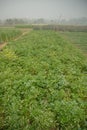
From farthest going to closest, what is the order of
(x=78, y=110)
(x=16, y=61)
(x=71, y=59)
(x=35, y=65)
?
(x=71, y=59), (x=16, y=61), (x=35, y=65), (x=78, y=110)

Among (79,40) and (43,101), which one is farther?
(79,40)

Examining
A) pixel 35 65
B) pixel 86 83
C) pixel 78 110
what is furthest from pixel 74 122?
pixel 35 65

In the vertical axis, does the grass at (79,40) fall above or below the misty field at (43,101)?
below

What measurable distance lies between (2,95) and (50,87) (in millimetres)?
1886

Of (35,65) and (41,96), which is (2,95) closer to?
(41,96)

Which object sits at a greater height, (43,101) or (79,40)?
(43,101)

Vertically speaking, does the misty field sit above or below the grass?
above

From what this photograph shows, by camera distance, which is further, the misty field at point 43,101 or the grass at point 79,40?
the grass at point 79,40

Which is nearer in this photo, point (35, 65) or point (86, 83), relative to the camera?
point (86, 83)

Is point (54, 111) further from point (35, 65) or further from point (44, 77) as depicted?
point (35, 65)

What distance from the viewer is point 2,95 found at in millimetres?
6660

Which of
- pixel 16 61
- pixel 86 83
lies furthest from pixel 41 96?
pixel 16 61

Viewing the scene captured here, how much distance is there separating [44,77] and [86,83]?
1878 mm

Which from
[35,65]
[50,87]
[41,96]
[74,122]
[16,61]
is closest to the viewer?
[74,122]
